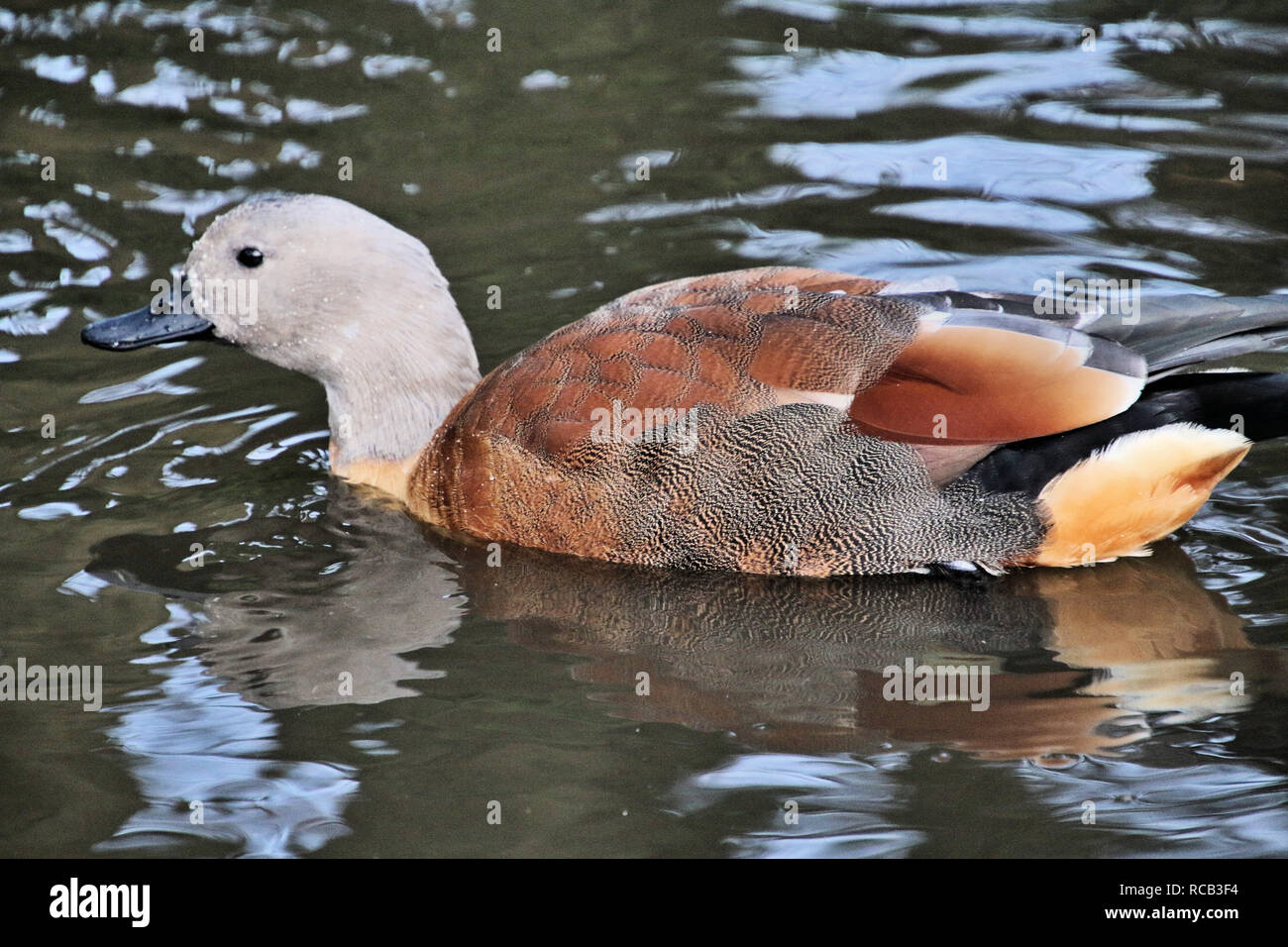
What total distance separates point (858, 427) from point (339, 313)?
6.98ft

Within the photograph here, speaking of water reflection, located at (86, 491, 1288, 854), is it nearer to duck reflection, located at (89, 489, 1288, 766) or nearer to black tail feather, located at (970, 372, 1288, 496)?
duck reflection, located at (89, 489, 1288, 766)

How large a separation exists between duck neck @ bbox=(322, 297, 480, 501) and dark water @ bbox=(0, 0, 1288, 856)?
0.81 feet

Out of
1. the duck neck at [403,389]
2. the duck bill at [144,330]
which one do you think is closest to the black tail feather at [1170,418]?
the duck neck at [403,389]

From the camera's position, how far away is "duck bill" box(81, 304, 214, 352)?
618 cm

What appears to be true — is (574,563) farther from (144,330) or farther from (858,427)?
(144,330)

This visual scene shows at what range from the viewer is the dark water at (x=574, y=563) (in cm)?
448

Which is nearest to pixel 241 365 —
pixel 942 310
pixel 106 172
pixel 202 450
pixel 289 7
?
pixel 202 450

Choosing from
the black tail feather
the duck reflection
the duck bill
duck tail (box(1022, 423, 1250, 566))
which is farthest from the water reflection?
the duck bill

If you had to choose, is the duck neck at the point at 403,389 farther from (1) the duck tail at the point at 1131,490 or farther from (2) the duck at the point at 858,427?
(1) the duck tail at the point at 1131,490

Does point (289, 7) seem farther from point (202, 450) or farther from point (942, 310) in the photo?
point (942, 310)

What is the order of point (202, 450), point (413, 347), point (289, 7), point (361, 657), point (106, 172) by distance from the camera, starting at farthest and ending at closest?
point (289, 7) → point (106, 172) → point (202, 450) → point (413, 347) → point (361, 657)

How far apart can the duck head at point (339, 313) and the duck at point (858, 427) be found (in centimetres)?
43

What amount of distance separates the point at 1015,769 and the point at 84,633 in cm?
307

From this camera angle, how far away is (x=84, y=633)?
544cm
